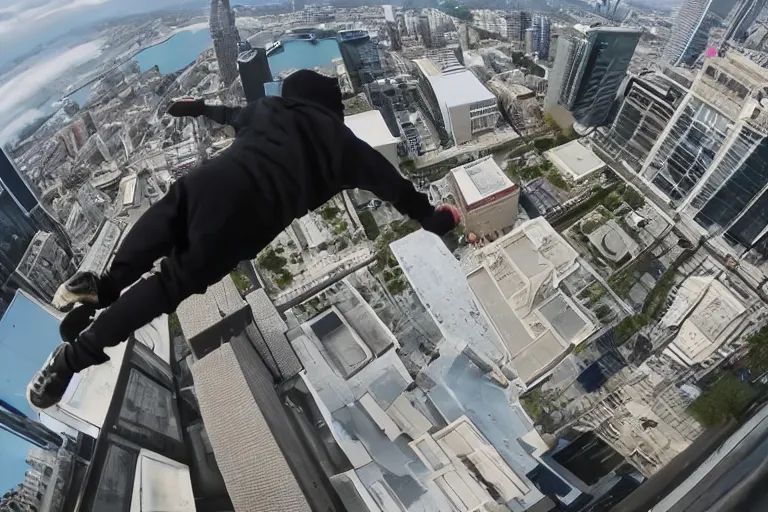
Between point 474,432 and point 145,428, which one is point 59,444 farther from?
point 474,432

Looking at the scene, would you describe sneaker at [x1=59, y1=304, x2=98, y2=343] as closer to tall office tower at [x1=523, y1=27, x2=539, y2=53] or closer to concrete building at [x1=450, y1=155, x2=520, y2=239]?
concrete building at [x1=450, y1=155, x2=520, y2=239]

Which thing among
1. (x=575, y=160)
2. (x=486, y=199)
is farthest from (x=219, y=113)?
(x=575, y=160)

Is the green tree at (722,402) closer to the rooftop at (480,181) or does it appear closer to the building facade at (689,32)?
the rooftop at (480,181)

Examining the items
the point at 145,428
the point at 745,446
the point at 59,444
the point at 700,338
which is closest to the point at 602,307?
the point at 700,338

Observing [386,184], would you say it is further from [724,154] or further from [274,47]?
[274,47]

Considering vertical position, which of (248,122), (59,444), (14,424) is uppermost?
(248,122)

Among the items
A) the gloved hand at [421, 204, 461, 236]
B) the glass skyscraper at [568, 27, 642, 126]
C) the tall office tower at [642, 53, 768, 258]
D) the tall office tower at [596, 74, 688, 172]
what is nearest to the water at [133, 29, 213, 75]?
the glass skyscraper at [568, 27, 642, 126]

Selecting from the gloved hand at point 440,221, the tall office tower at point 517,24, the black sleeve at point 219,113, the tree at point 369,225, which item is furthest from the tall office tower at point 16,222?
the tall office tower at point 517,24
